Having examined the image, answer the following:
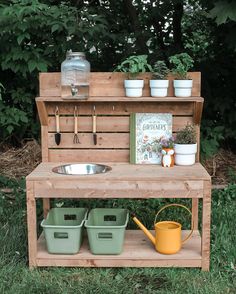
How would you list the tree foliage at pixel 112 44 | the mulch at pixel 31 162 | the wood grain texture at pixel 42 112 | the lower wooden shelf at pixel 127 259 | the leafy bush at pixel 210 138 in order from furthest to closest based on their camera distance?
1. the mulch at pixel 31 162
2. the leafy bush at pixel 210 138
3. the tree foliage at pixel 112 44
4. the wood grain texture at pixel 42 112
5. the lower wooden shelf at pixel 127 259

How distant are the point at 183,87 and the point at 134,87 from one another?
0.34 meters

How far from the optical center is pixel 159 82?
3.65 m

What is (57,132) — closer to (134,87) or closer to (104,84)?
(104,84)

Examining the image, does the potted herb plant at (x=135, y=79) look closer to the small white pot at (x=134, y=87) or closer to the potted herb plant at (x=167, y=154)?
→ the small white pot at (x=134, y=87)

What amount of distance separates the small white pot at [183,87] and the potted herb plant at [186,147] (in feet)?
0.82

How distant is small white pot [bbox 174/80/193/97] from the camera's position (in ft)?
12.0

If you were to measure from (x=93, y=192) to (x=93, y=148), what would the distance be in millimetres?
633

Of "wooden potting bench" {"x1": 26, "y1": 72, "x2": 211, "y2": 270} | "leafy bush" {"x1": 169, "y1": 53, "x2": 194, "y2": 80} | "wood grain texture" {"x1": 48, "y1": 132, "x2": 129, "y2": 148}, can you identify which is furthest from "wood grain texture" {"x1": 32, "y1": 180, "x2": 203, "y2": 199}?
"leafy bush" {"x1": 169, "y1": 53, "x2": 194, "y2": 80}

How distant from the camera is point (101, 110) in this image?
12.7 ft

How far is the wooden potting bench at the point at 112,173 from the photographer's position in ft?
11.0

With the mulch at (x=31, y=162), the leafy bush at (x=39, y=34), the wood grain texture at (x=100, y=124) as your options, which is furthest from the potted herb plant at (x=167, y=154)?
the mulch at (x=31, y=162)

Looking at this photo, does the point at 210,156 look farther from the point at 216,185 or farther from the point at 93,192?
the point at 93,192

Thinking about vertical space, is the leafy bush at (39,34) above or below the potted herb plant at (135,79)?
above

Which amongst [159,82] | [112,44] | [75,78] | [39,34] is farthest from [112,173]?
[112,44]
